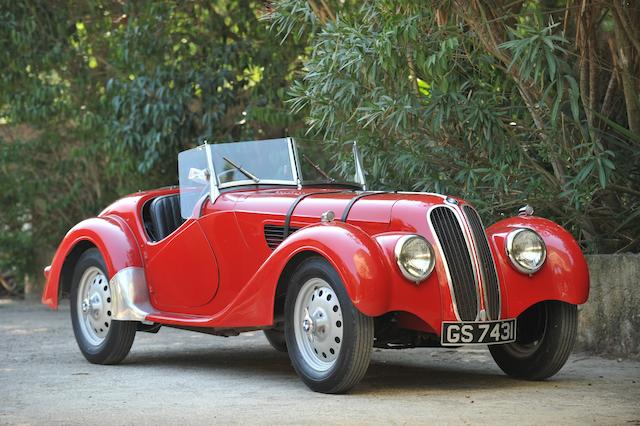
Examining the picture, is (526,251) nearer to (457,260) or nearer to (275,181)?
(457,260)

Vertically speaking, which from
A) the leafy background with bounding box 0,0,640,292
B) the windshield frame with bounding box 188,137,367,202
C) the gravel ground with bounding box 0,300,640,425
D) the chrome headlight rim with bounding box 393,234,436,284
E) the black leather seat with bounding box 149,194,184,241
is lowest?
the gravel ground with bounding box 0,300,640,425

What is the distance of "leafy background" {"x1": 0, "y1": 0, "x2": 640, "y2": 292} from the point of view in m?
8.75

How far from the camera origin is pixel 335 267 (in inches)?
266

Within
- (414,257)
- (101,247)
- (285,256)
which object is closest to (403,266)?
(414,257)

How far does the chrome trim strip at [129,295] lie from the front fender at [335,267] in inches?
48.5

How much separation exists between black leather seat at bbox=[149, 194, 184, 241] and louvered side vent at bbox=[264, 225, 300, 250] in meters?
1.49

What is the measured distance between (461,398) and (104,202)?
11.3 m

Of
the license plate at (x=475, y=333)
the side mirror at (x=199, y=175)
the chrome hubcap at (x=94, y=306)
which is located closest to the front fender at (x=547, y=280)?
the license plate at (x=475, y=333)

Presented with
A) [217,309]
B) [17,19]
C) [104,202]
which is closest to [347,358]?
[217,309]

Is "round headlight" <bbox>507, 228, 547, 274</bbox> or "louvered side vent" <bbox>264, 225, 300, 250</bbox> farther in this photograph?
"louvered side vent" <bbox>264, 225, 300, 250</bbox>

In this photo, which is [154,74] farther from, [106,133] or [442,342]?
[442,342]

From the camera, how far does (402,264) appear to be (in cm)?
671

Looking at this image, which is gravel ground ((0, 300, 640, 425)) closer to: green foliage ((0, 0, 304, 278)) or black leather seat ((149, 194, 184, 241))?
black leather seat ((149, 194, 184, 241))

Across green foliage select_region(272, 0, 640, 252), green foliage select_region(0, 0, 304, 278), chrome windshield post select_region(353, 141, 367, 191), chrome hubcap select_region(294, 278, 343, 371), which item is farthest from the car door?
green foliage select_region(0, 0, 304, 278)
